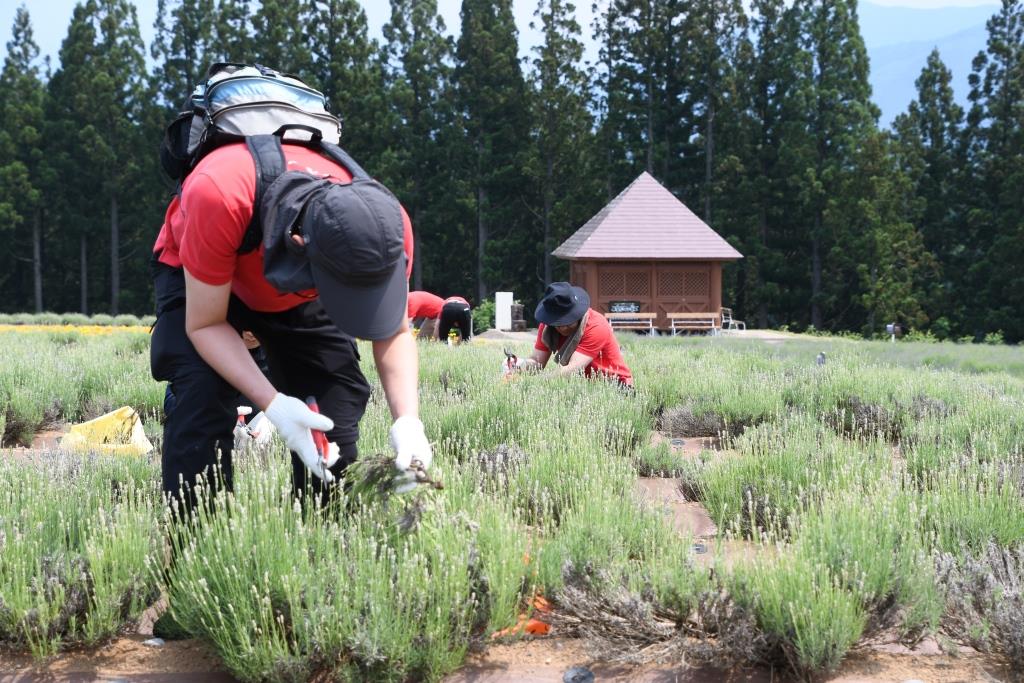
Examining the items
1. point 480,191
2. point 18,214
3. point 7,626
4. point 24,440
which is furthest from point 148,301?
point 7,626

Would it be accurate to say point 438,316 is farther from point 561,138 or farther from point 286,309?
point 561,138

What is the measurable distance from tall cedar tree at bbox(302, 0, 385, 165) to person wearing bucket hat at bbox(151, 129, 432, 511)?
34.4 meters

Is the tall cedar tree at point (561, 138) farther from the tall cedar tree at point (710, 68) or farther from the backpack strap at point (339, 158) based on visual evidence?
the backpack strap at point (339, 158)

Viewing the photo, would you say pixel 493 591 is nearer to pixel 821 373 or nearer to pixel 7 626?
pixel 7 626

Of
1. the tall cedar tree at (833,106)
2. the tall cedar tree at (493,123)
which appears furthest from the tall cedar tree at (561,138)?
the tall cedar tree at (833,106)

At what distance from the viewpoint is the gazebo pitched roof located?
98.9 feet

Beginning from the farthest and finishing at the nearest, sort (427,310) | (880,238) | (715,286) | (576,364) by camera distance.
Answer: (880,238) < (715,286) < (427,310) < (576,364)

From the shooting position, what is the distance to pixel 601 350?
7781 millimetres

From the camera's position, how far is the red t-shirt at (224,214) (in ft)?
10.4

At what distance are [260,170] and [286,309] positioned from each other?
565 millimetres

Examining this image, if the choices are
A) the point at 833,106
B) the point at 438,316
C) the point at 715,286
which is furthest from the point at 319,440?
the point at 833,106

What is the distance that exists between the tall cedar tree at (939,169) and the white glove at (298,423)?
37.0m

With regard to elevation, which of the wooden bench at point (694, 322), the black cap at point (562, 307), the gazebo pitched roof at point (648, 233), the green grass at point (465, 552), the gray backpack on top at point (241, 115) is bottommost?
the green grass at point (465, 552)

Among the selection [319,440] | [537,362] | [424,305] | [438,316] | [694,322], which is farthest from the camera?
[694,322]
